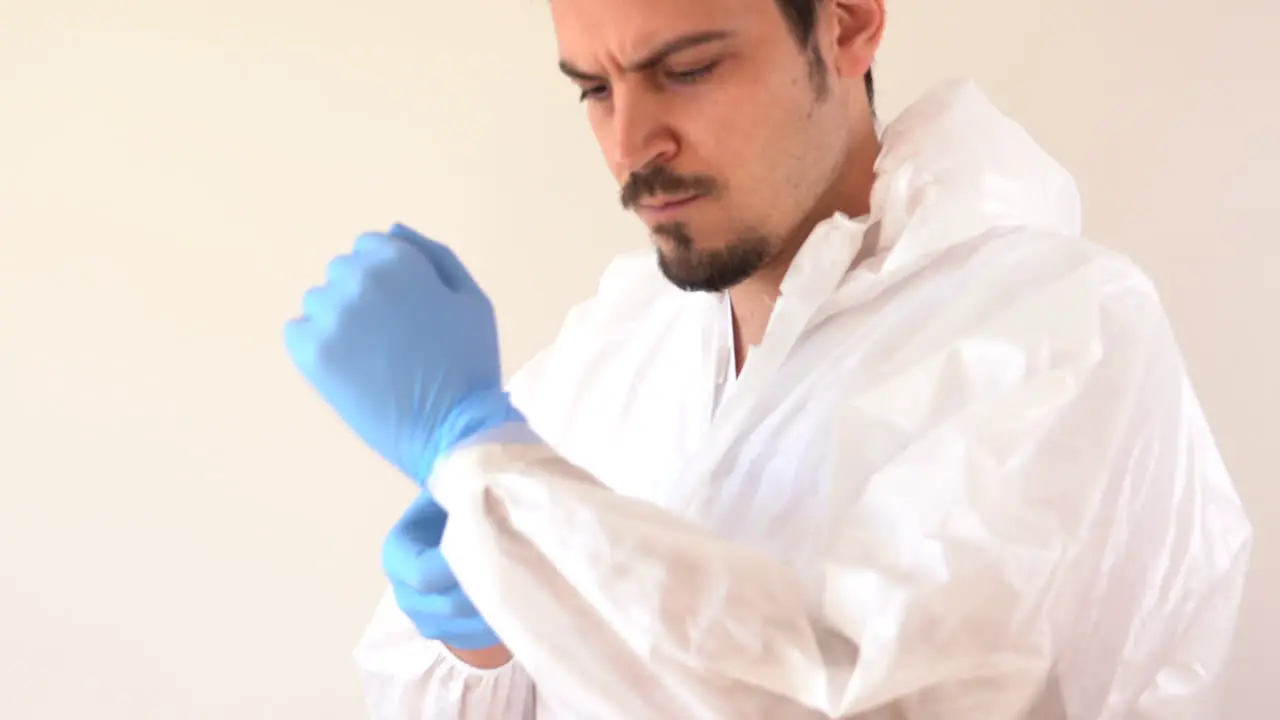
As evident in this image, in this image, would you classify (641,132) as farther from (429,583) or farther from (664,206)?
(429,583)

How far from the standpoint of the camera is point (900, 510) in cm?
54

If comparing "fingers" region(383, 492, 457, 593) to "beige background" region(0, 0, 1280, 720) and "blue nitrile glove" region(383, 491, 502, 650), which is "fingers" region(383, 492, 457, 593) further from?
"beige background" region(0, 0, 1280, 720)

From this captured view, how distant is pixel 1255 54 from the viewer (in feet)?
3.23

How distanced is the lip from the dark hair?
13cm

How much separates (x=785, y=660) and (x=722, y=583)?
45mm

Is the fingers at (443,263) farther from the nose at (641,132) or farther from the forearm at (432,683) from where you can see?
the forearm at (432,683)

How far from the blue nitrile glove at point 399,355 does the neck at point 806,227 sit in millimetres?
248

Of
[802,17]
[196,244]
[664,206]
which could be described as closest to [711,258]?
[664,206]

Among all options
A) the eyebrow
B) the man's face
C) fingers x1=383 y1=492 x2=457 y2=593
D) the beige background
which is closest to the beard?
the man's face

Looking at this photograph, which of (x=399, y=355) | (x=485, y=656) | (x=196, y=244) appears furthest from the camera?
(x=196, y=244)

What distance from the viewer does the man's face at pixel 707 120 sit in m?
0.68

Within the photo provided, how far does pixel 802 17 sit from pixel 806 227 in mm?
147

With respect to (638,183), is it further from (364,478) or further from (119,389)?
(119,389)

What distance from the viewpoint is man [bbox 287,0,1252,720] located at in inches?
19.8
